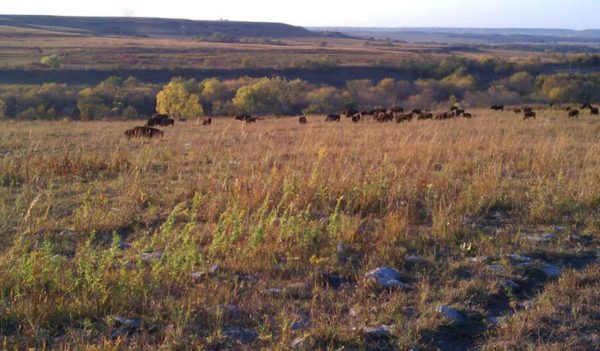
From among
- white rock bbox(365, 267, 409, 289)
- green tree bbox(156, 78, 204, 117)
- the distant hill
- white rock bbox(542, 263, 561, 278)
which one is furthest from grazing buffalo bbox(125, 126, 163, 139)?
the distant hill

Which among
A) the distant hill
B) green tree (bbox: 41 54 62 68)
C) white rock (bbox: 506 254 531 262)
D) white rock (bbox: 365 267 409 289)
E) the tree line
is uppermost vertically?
the distant hill

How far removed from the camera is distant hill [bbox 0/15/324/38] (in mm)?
151375

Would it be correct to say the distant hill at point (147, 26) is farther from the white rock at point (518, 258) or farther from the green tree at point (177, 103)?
the white rock at point (518, 258)

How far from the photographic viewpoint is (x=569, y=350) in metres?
3.48

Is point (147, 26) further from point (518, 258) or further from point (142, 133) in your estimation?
point (518, 258)

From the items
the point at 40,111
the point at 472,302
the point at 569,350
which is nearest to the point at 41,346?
the point at 472,302

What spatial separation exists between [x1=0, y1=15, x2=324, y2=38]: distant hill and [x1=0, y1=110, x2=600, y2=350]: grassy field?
475 feet

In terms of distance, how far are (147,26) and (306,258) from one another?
172 metres

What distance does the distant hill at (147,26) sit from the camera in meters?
151

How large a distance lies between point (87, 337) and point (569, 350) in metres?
2.74

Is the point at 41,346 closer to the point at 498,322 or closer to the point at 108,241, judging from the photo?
the point at 108,241

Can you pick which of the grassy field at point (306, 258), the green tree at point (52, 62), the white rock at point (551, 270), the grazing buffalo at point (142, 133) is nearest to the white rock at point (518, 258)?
the grassy field at point (306, 258)

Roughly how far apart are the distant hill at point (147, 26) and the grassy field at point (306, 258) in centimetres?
14470

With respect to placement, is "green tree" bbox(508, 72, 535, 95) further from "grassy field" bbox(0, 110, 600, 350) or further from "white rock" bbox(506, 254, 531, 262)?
"white rock" bbox(506, 254, 531, 262)
